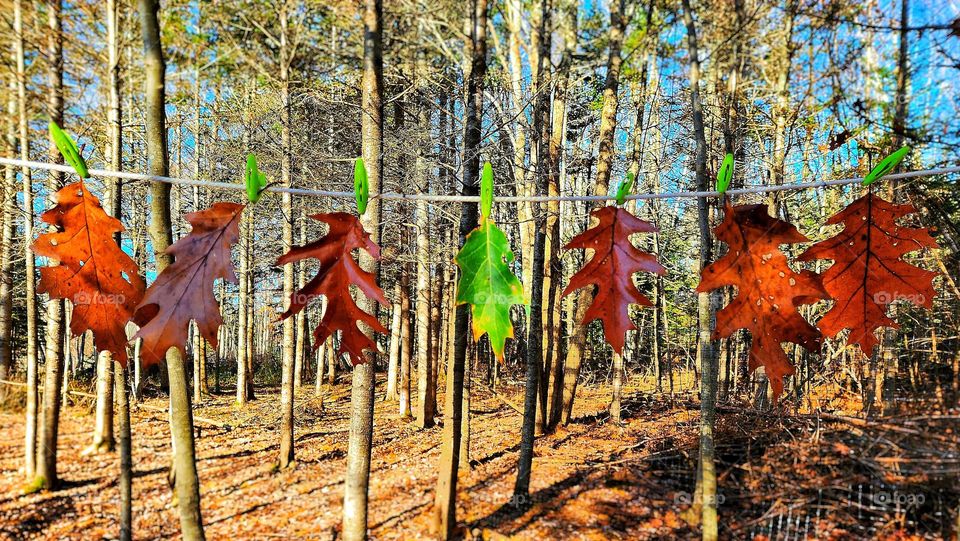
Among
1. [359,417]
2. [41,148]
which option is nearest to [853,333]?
[359,417]

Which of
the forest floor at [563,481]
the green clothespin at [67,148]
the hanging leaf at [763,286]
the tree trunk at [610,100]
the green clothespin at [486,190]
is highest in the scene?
the tree trunk at [610,100]

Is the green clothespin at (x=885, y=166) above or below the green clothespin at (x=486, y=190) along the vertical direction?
above

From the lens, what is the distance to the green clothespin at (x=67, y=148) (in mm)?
1383

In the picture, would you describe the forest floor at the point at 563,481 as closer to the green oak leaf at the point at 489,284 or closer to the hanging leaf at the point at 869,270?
the hanging leaf at the point at 869,270

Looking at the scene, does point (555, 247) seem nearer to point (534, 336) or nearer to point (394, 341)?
point (534, 336)

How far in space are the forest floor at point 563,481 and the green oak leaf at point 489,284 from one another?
4189 millimetres

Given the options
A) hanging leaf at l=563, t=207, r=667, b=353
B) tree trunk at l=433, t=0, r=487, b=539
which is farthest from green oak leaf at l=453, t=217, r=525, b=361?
tree trunk at l=433, t=0, r=487, b=539

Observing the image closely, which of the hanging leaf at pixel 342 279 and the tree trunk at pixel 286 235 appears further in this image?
the tree trunk at pixel 286 235

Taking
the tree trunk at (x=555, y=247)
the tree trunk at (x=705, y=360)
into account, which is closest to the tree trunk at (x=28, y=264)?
the tree trunk at (x=705, y=360)

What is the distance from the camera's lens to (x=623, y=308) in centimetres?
136

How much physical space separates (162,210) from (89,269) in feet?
1.28

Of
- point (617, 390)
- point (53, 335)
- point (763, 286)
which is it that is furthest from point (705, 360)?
point (53, 335)

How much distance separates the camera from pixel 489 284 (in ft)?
4.22

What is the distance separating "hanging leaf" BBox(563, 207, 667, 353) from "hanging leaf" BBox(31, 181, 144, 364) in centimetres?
159
